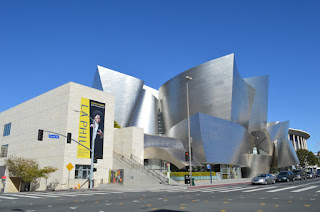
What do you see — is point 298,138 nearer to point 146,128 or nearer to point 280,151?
point 280,151

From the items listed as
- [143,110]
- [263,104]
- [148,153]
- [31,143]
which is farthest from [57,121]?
[263,104]

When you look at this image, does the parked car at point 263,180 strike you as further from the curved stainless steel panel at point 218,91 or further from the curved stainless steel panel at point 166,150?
the curved stainless steel panel at point 218,91

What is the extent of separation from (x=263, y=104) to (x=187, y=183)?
177 ft

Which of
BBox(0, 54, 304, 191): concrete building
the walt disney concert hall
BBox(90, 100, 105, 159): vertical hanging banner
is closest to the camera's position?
BBox(0, 54, 304, 191): concrete building

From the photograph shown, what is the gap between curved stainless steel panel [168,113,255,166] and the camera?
1870 inches

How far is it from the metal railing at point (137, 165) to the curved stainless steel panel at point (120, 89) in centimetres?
2196

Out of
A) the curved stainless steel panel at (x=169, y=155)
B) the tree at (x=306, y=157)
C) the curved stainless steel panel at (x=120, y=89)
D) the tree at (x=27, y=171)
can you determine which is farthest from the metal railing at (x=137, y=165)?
the tree at (x=306, y=157)

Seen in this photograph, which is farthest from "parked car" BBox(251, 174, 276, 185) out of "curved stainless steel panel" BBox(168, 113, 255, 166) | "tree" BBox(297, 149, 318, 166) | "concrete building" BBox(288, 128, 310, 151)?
"concrete building" BBox(288, 128, 310, 151)

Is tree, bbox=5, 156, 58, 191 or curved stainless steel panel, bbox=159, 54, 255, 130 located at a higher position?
curved stainless steel panel, bbox=159, 54, 255, 130

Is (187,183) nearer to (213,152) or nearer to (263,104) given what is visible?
(213,152)

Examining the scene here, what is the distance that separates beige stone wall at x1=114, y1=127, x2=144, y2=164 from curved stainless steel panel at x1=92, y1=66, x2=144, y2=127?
18242 millimetres

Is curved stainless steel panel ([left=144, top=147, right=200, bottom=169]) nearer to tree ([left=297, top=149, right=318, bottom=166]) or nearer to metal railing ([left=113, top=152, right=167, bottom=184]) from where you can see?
metal railing ([left=113, top=152, right=167, bottom=184])

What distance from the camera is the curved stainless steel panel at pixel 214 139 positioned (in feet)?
156

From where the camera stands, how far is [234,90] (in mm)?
59562
